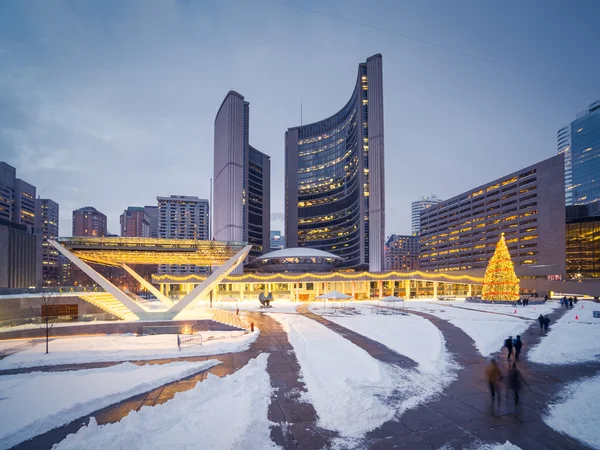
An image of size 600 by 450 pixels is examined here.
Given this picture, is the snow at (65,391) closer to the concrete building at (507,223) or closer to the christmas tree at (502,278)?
the christmas tree at (502,278)

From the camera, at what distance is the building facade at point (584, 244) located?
108 meters

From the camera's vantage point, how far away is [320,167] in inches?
5738

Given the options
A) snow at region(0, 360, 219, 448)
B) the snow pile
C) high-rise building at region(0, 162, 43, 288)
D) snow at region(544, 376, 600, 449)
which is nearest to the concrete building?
the snow pile

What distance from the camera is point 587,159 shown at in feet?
557

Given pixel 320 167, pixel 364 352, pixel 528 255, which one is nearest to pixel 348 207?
pixel 320 167

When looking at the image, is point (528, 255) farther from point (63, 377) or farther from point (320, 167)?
point (63, 377)

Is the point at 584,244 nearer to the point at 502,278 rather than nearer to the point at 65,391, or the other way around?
the point at 502,278

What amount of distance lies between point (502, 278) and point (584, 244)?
9414cm

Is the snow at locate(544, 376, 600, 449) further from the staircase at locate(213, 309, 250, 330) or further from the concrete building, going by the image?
the concrete building

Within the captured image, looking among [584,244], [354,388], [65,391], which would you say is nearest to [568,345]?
[354,388]

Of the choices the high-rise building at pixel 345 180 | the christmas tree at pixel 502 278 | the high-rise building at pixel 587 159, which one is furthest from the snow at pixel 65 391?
the high-rise building at pixel 587 159

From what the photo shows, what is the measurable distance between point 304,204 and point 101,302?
120 m

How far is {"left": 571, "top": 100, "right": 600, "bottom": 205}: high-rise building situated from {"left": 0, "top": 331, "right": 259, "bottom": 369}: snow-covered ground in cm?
20841

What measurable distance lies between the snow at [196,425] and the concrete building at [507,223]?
3557 inches
